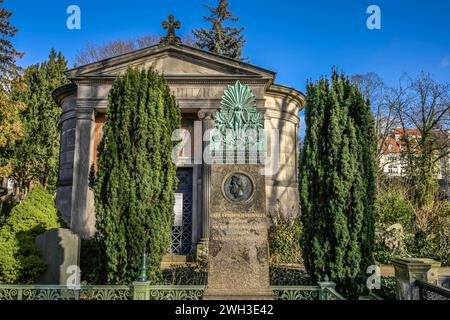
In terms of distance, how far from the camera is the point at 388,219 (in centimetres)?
1571

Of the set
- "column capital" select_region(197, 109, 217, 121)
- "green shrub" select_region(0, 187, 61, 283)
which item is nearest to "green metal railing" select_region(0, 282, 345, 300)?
"green shrub" select_region(0, 187, 61, 283)

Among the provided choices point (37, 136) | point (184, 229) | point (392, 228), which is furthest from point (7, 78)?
point (392, 228)

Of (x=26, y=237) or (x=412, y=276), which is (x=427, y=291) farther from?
(x=26, y=237)

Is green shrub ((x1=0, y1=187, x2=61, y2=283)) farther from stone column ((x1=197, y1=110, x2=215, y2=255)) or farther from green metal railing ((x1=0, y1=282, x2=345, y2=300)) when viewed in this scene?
stone column ((x1=197, y1=110, x2=215, y2=255))

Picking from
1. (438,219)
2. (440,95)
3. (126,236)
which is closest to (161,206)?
(126,236)

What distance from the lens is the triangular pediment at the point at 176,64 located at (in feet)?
50.9

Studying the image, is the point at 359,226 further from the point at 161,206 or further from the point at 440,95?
the point at 440,95

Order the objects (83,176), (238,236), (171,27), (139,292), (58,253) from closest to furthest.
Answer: (238,236) → (139,292) → (58,253) → (83,176) → (171,27)

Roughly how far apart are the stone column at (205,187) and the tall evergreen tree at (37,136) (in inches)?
566

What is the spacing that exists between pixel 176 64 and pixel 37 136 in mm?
14079

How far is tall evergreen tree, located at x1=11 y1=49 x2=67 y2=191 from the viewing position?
81.8 ft

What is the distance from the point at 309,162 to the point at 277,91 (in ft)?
25.1

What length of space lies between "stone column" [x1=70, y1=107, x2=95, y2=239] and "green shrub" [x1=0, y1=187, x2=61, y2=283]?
3.30 metres

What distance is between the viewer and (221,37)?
109 feet
